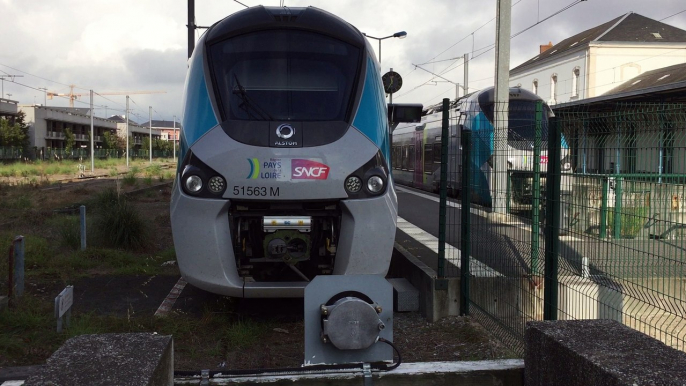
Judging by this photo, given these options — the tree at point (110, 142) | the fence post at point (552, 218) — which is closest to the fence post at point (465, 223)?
the fence post at point (552, 218)

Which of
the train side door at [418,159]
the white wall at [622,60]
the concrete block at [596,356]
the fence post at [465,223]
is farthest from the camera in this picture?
the white wall at [622,60]

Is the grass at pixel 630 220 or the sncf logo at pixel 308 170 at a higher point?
the sncf logo at pixel 308 170

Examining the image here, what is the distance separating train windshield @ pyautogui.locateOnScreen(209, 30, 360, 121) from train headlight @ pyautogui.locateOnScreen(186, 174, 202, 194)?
727 mm

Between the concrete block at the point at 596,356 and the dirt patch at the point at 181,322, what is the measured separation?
2220 mm

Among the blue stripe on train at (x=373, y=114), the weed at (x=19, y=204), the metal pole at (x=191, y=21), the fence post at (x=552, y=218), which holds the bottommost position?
the weed at (x=19, y=204)

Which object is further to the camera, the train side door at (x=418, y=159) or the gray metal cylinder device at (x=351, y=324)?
the train side door at (x=418, y=159)

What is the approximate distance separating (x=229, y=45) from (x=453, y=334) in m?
3.40

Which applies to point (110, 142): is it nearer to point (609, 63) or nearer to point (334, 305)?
point (609, 63)

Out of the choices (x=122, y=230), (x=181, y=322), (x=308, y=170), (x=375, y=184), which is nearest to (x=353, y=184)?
(x=375, y=184)

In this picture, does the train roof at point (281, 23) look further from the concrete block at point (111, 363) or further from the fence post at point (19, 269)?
the concrete block at point (111, 363)

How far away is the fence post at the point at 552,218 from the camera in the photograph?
4.87 metres

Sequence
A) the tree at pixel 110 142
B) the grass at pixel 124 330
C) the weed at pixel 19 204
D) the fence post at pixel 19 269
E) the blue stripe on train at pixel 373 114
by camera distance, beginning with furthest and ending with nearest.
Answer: the tree at pixel 110 142 → the weed at pixel 19 204 → the fence post at pixel 19 269 → the blue stripe on train at pixel 373 114 → the grass at pixel 124 330

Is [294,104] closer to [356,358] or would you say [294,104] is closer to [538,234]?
[538,234]

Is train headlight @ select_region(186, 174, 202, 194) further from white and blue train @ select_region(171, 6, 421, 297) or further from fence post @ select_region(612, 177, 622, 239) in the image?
fence post @ select_region(612, 177, 622, 239)
